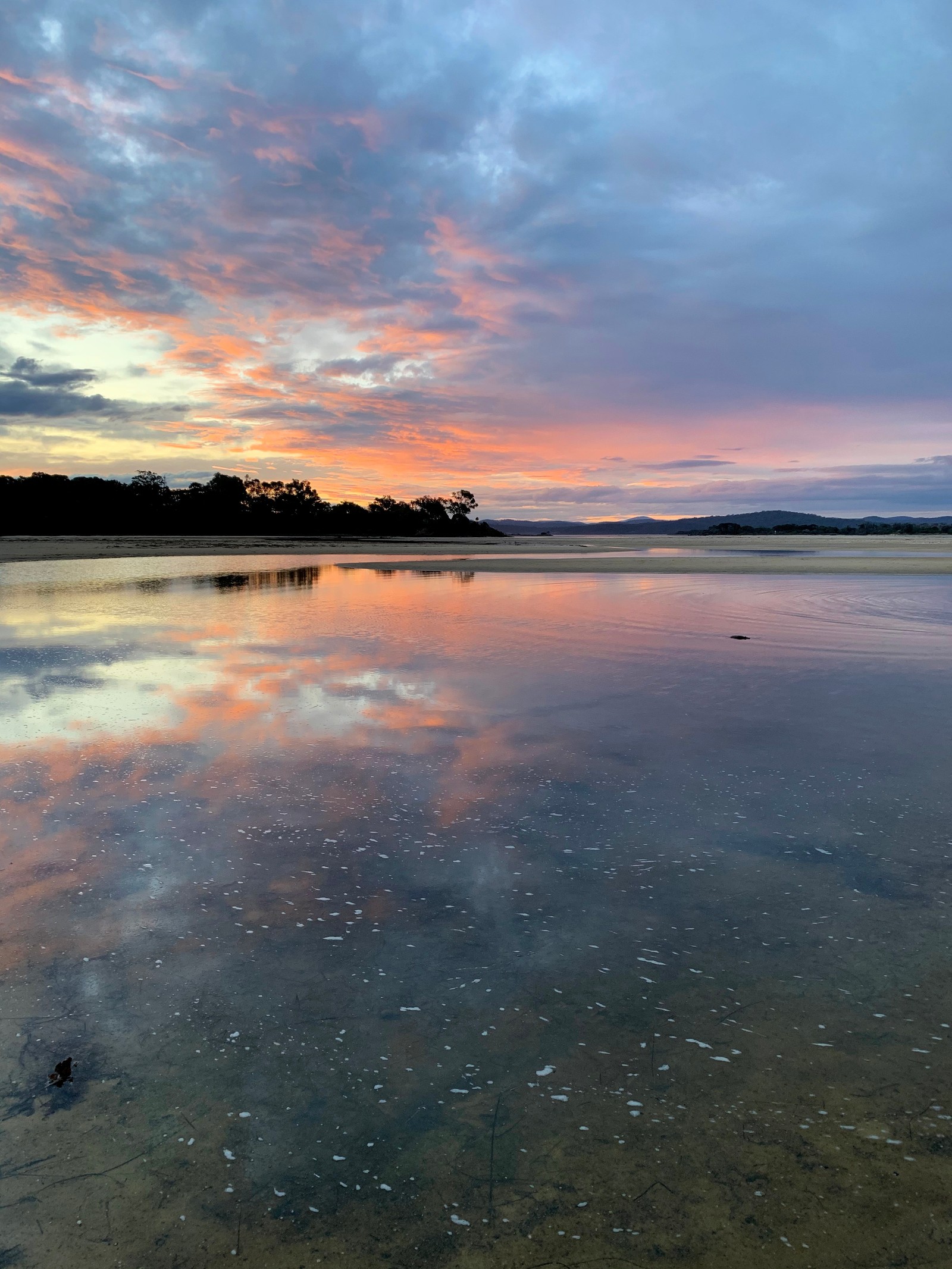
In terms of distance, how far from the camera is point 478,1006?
298 centimetres

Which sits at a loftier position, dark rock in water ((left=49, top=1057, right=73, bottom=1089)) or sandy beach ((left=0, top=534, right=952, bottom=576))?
sandy beach ((left=0, top=534, right=952, bottom=576))

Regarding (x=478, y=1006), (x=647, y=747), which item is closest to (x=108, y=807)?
(x=478, y=1006)

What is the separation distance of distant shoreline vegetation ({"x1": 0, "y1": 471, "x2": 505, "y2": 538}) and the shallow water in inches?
3341

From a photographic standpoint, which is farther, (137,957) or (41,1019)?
(137,957)

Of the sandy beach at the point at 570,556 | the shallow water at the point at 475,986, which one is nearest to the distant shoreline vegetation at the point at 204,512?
the sandy beach at the point at 570,556

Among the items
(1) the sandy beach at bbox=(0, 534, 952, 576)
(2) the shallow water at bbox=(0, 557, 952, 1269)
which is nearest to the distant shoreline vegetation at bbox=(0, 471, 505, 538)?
(1) the sandy beach at bbox=(0, 534, 952, 576)

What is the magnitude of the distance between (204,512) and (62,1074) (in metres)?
98.6

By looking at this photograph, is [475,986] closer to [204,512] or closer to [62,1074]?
[62,1074]

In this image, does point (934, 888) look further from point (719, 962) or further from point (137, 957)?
point (137, 957)

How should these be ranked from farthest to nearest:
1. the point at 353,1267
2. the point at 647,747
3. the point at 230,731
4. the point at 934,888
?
the point at 230,731
the point at 647,747
the point at 934,888
the point at 353,1267

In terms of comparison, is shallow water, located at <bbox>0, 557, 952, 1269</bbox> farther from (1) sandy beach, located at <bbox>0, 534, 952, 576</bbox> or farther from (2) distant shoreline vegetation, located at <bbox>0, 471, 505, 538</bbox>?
(2) distant shoreline vegetation, located at <bbox>0, 471, 505, 538</bbox>

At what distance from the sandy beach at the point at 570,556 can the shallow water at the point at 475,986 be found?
2302 cm

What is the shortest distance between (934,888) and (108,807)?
5.17m

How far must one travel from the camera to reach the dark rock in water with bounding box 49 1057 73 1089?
8.46 ft
